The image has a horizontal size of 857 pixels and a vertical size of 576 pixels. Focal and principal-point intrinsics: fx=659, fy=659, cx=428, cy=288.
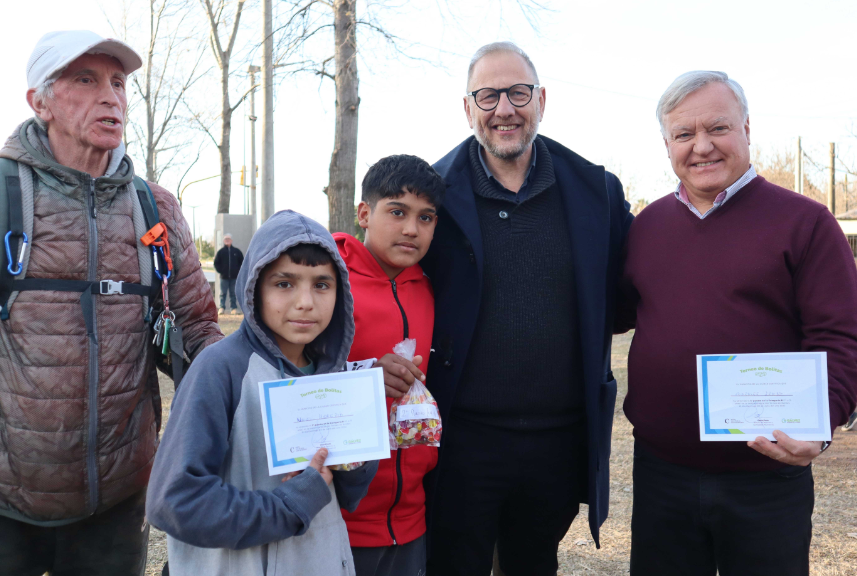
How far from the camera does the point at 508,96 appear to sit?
9.64ft

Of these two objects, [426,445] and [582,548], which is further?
[582,548]

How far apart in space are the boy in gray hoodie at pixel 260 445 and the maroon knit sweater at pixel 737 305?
119cm

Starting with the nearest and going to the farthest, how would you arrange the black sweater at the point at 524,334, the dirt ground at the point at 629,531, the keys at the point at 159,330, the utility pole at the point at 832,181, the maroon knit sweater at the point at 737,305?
the maroon knit sweater at the point at 737,305 < the keys at the point at 159,330 < the black sweater at the point at 524,334 < the dirt ground at the point at 629,531 < the utility pole at the point at 832,181

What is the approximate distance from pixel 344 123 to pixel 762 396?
7995 mm

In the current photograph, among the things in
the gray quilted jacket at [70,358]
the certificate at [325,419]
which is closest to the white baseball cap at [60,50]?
the gray quilted jacket at [70,358]

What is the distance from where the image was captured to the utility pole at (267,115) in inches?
479

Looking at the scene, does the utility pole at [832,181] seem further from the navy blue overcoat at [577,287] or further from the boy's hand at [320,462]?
the boy's hand at [320,462]

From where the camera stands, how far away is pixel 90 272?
2318 mm

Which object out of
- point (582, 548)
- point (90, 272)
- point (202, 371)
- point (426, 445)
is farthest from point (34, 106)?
point (582, 548)

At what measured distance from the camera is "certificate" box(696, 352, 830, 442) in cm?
222

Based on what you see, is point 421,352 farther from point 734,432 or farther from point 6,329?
point 6,329

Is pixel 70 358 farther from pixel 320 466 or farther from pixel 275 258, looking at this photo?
pixel 320 466

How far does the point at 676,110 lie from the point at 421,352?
1.41 m

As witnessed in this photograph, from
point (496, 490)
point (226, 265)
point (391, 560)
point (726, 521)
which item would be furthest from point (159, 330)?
point (226, 265)
